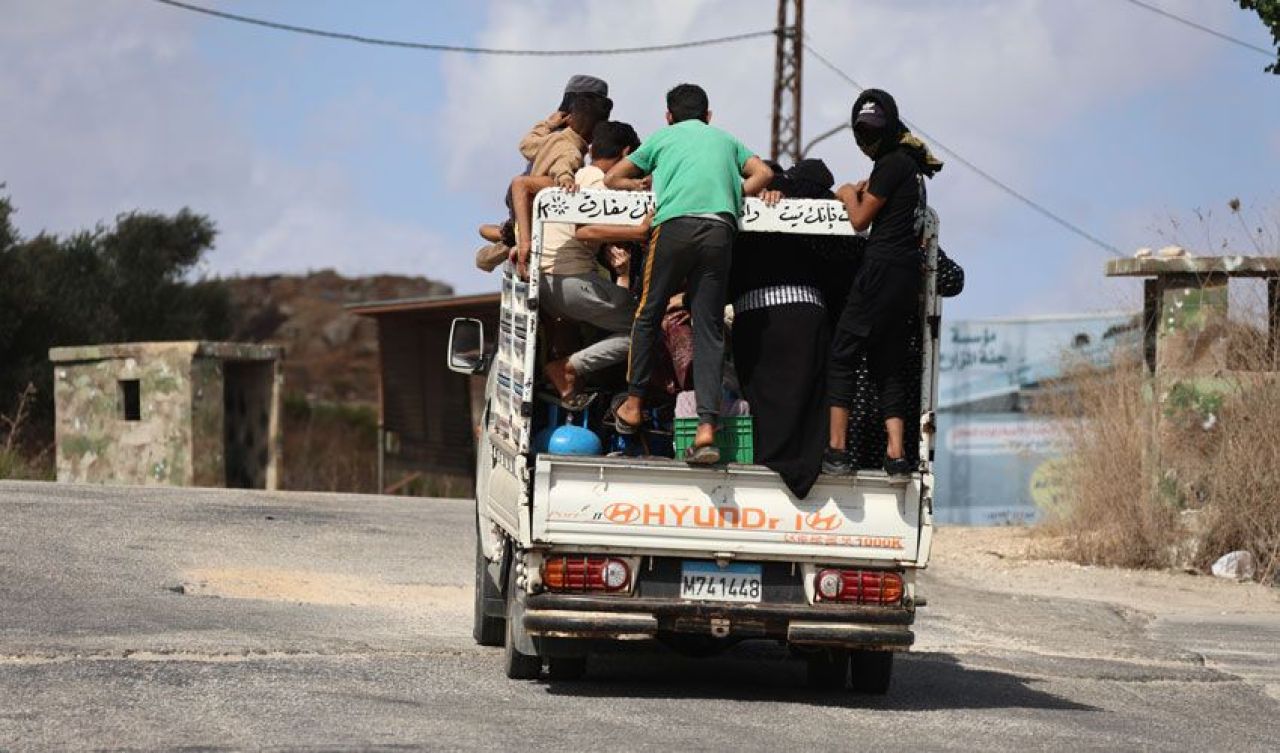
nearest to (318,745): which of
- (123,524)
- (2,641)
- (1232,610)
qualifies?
(2,641)

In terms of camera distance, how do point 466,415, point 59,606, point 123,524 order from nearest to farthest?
point 59,606 → point 123,524 → point 466,415

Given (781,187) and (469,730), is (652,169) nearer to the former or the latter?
(781,187)

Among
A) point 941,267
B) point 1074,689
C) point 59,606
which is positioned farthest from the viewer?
point 59,606

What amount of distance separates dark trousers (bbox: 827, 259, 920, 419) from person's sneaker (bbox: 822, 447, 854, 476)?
253 mm

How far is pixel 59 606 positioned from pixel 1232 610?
10047mm

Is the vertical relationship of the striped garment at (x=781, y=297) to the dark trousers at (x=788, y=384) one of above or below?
above

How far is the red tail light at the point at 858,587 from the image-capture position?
31.4 ft

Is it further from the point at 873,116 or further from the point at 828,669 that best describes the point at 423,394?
the point at 873,116

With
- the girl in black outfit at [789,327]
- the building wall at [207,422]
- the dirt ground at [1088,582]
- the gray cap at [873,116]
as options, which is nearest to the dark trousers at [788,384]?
the girl in black outfit at [789,327]

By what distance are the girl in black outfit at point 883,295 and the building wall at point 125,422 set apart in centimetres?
1535

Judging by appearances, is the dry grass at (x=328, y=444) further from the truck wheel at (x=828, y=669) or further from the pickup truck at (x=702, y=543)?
the pickup truck at (x=702, y=543)

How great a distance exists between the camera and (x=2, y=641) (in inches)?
419

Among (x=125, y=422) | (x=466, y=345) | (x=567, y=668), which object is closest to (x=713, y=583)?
(x=567, y=668)

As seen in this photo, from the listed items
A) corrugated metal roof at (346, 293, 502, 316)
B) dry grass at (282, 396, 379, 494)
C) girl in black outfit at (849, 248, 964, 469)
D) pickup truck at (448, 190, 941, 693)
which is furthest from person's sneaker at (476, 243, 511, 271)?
dry grass at (282, 396, 379, 494)
